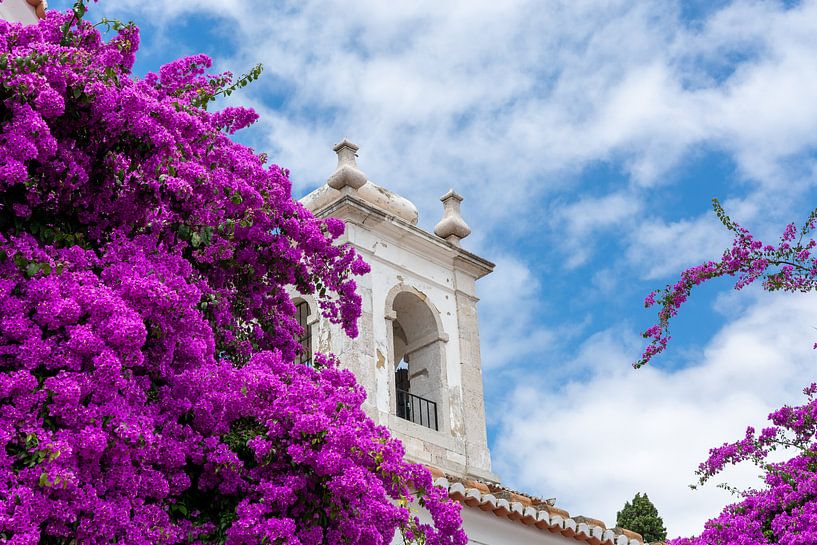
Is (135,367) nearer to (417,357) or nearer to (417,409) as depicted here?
(417,409)

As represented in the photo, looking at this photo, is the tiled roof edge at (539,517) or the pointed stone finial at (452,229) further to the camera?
the pointed stone finial at (452,229)

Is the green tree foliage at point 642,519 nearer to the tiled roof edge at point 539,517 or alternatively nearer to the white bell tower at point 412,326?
the white bell tower at point 412,326

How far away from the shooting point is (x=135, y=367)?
15.8ft

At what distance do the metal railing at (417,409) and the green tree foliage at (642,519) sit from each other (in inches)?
306

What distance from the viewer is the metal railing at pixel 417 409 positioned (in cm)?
1223

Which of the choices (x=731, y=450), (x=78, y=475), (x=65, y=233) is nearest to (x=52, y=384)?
(x=78, y=475)

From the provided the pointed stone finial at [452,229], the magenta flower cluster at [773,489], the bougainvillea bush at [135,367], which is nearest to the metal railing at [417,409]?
the pointed stone finial at [452,229]

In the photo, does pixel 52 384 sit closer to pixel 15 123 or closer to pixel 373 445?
pixel 15 123

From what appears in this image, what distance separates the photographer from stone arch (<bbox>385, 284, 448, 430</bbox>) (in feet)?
40.5

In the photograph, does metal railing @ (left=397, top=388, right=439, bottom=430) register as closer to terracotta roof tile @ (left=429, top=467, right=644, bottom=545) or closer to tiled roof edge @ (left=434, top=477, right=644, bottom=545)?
terracotta roof tile @ (left=429, top=467, right=644, bottom=545)

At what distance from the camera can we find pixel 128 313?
4.52 metres

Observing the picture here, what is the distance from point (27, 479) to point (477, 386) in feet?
29.9

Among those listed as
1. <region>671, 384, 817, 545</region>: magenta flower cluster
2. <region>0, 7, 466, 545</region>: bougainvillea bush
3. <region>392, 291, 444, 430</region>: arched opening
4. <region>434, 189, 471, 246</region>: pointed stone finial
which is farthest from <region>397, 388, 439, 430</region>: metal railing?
<region>0, 7, 466, 545</region>: bougainvillea bush

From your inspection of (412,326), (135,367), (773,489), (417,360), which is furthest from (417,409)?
(135,367)
